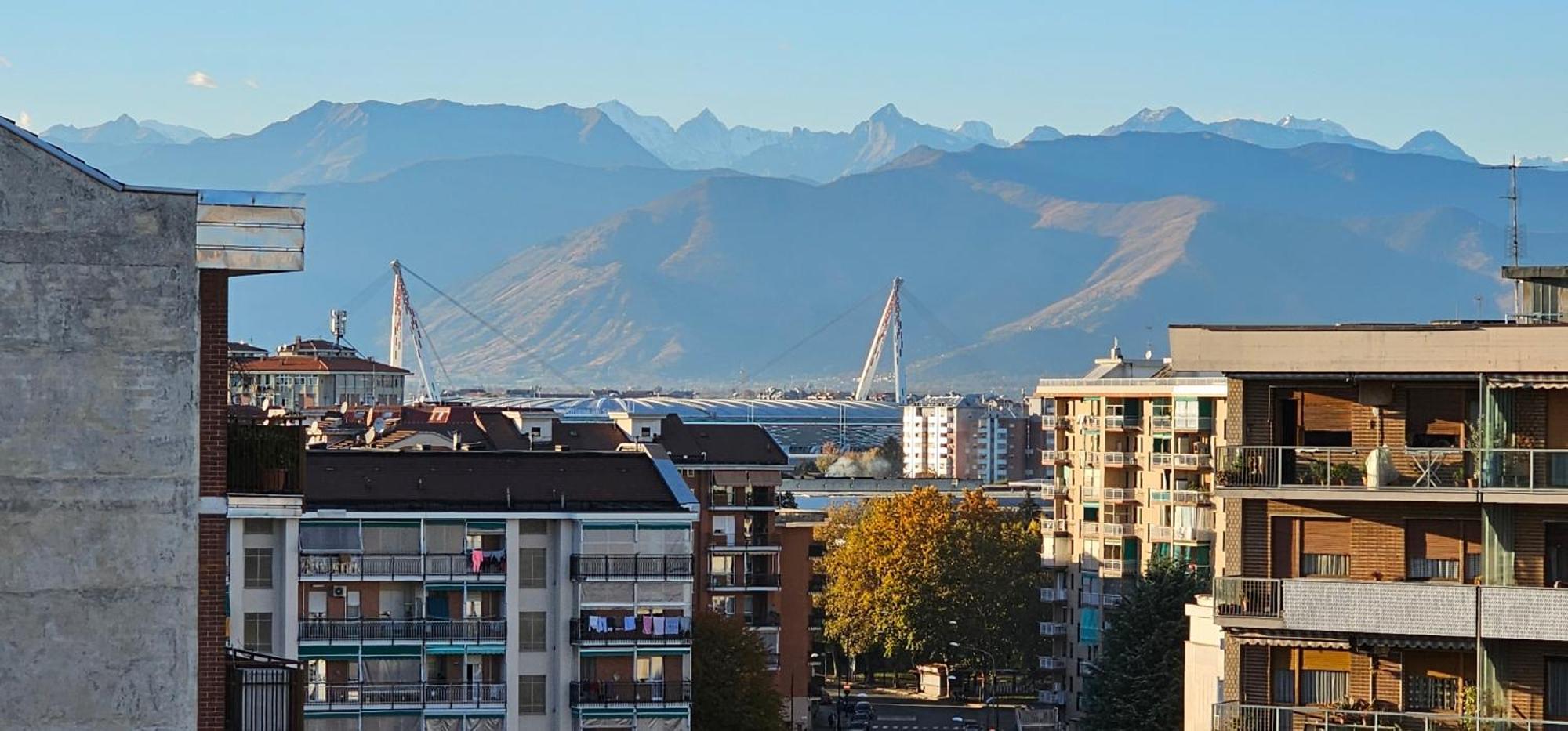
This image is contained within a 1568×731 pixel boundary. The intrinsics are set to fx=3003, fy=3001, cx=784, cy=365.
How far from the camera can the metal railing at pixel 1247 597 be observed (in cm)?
3316

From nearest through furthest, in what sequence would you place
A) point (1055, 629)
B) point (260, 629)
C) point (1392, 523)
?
point (1392, 523) → point (260, 629) → point (1055, 629)

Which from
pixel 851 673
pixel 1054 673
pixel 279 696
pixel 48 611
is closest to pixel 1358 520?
pixel 279 696

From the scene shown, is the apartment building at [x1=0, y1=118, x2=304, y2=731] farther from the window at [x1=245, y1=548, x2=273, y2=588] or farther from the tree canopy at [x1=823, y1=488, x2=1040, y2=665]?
the tree canopy at [x1=823, y1=488, x2=1040, y2=665]

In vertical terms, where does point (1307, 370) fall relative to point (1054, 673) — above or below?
above

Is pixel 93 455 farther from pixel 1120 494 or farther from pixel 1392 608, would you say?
pixel 1120 494

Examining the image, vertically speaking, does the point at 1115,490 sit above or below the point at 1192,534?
above

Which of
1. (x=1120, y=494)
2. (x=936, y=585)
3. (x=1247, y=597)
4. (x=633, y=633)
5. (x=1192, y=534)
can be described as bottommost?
(x=936, y=585)

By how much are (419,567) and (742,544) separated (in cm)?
3240

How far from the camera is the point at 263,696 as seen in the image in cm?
2062

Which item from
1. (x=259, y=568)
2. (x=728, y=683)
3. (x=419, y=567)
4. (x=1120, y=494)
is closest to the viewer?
(x=259, y=568)

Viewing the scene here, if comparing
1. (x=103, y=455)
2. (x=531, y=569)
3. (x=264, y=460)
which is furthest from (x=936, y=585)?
(x=103, y=455)

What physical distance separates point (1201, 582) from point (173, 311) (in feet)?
233

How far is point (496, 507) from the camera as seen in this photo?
202 ft

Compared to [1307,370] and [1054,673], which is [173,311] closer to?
[1307,370]
